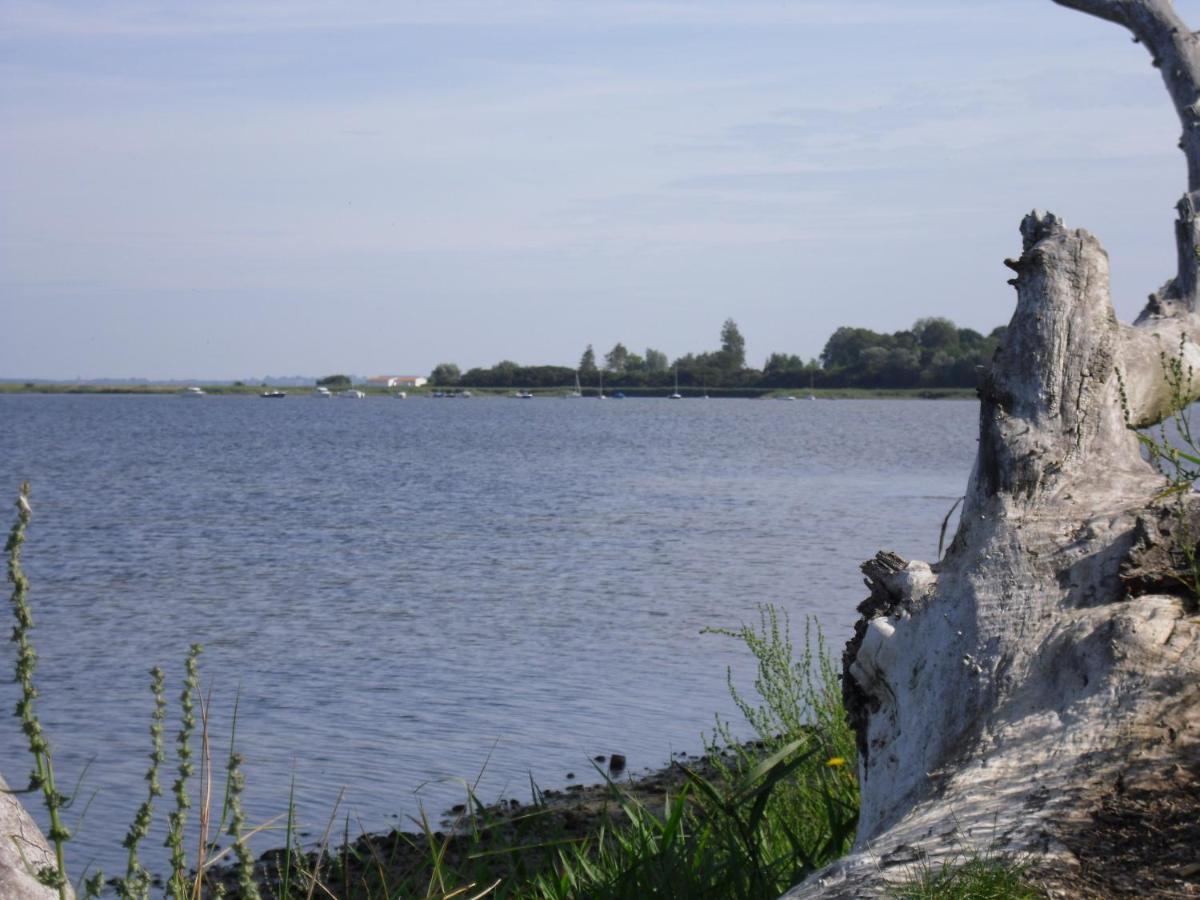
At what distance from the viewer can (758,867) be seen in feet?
12.8

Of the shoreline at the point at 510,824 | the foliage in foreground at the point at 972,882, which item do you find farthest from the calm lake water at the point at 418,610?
the foliage in foreground at the point at 972,882

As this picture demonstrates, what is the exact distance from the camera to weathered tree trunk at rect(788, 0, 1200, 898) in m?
2.96

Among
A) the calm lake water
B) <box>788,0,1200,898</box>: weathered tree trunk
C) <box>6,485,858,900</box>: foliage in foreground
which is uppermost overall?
<box>788,0,1200,898</box>: weathered tree trunk

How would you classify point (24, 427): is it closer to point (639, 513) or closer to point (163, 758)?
point (639, 513)

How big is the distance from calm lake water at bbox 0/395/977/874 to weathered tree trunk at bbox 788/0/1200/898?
103 inches

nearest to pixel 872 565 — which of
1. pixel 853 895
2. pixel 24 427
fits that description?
pixel 853 895

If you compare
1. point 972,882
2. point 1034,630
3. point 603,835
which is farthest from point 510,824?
point 972,882

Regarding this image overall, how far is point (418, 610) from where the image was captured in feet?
56.9

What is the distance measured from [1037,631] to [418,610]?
14.5 meters

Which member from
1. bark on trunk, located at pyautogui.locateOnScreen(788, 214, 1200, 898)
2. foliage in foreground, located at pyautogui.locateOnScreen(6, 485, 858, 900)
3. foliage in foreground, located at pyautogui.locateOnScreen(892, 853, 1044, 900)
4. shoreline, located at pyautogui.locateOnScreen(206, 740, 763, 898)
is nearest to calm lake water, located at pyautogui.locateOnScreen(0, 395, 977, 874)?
shoreline, located at pyautogui.locateOnScreen(206, 740, 763, 898)

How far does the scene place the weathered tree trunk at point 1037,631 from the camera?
9.72ft

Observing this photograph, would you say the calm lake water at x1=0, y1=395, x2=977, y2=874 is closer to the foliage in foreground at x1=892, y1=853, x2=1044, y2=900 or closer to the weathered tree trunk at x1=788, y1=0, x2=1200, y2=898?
the weathered tree trunk at x1=788, y1=0, x2=1200, y2=898

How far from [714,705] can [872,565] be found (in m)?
7.72

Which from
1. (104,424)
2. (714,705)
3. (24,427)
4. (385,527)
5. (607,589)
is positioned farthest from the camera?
(104,424)
